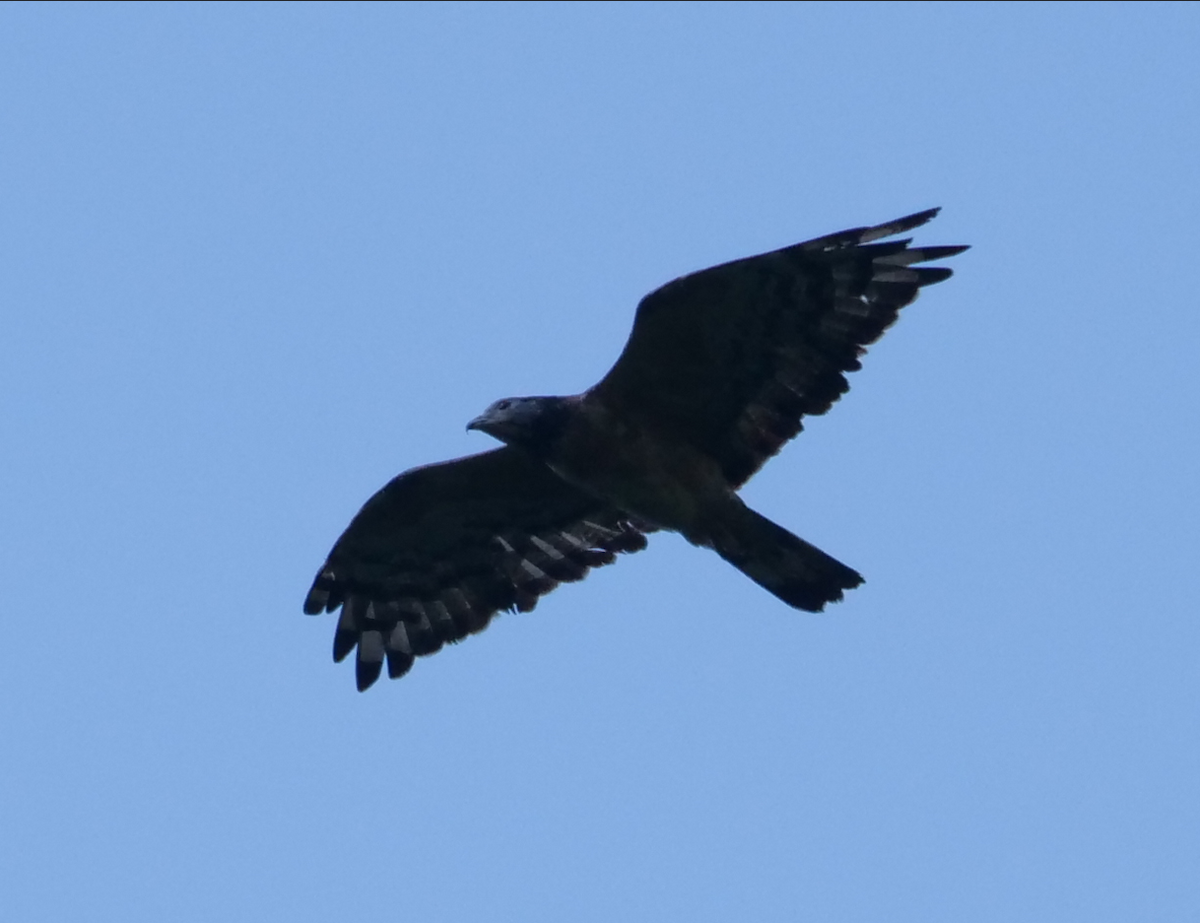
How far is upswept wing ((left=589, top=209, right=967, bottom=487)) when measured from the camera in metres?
10.9

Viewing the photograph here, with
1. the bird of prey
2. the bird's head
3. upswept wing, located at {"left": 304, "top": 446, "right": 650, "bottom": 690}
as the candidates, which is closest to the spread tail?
the bird of prey

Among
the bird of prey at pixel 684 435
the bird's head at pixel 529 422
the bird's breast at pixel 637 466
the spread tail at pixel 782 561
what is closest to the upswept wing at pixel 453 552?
the bird of prey at pixel 684 435

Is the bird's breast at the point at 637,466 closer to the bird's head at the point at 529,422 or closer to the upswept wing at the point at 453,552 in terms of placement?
the bird's head at the point at 529,422

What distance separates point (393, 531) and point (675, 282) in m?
2.92

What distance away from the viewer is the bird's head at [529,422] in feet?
37.5

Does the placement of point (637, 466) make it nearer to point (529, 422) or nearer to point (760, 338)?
point (529, 422)

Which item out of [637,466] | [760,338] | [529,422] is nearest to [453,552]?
[529,422]

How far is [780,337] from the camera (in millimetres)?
11266

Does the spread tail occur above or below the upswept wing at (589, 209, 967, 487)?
below

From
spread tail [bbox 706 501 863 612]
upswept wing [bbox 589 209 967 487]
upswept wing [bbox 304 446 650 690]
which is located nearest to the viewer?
upswept wing [bbox 589 209 967 487]

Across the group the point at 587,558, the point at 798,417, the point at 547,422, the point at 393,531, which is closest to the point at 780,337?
the point at 798,417

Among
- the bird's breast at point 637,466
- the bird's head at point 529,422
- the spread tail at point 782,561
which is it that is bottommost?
the spread tail at point 782,561

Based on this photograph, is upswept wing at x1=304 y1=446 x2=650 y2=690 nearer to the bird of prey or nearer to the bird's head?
the bird of prey

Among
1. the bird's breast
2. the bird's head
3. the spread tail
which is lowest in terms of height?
the spread tail
